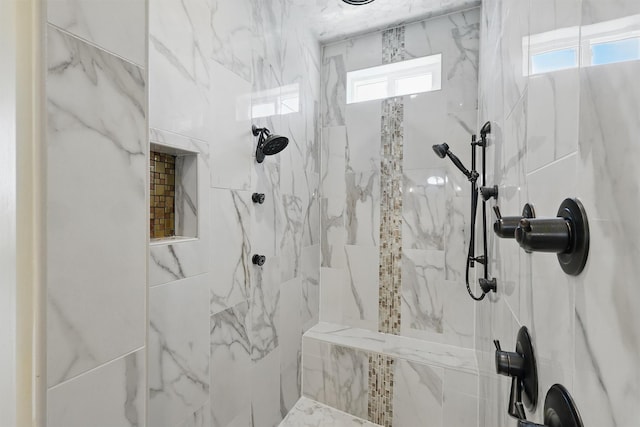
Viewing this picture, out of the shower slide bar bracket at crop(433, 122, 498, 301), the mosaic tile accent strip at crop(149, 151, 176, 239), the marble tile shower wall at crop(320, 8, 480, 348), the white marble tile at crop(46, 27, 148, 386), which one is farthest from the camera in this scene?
the marble tile shower wall at crop(320, 8, 480, 348)

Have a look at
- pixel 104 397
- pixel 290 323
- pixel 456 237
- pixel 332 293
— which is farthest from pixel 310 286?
pixel 104 397

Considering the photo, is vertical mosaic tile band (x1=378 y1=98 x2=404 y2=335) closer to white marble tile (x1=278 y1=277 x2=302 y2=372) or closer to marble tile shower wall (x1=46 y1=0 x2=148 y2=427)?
white marble tile (x1=278 y1=277 x2=302 y2=372)

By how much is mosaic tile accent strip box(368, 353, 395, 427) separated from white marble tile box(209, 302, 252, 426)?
2.79 feet

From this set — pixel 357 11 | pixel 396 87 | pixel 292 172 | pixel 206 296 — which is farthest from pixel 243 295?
pixel 357 11

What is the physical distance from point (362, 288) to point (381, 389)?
0.69 m

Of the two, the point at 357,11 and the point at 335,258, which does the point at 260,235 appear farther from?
the point at 357,11

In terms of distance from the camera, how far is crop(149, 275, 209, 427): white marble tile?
3.60ft

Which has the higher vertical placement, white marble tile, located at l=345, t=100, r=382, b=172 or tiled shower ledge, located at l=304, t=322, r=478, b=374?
white marble tile, located at l=345, t=100, r=382, b=172

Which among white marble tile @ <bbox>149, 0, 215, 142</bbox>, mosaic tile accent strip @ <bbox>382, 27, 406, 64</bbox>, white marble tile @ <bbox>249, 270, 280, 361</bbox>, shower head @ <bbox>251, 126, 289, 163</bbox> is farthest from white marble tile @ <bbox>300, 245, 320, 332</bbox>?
mosaic tile accent strip @ <bbox>382, 27, 406, 64</bbox>

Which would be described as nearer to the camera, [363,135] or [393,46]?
[393,46]

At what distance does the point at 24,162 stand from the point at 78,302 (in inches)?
8.9

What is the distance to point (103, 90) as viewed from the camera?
0.53 metres

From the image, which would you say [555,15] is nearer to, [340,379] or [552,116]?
[552,116]

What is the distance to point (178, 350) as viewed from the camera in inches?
46.9
